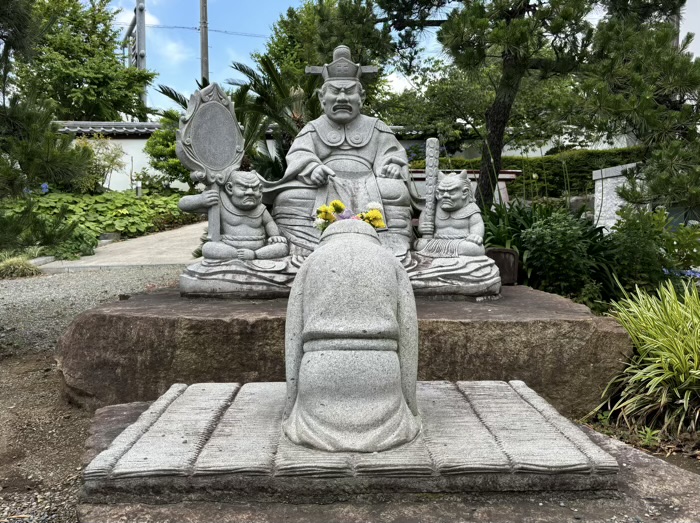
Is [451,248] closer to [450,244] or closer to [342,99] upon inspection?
[450,244]

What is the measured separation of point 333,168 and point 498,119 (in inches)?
136

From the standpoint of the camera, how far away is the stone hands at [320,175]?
16.2ft

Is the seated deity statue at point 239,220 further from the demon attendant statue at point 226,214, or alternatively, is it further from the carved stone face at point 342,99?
the carved stone face at point 342,99

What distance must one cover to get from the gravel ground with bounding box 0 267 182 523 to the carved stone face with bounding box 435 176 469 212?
3.00 m

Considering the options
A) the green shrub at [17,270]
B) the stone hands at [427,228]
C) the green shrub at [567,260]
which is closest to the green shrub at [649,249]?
the green shrub at [567,260]

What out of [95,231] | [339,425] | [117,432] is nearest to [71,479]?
[117,432]

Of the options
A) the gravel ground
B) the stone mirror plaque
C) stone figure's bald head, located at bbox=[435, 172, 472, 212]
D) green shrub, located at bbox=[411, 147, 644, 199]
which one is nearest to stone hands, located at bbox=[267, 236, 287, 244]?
the stone mirror plaque

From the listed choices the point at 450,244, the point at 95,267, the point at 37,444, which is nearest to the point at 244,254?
the point at 450,244

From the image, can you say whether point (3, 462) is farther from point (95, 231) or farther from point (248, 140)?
point (95, 231)

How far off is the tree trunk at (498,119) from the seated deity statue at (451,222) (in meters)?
1.92

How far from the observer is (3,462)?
3.40 metres

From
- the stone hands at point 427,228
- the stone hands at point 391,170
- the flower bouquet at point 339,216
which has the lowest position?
the stone hands at point 427,228

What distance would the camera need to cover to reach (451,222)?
5.08 m

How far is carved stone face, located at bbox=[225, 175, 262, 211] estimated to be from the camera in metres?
4.81
